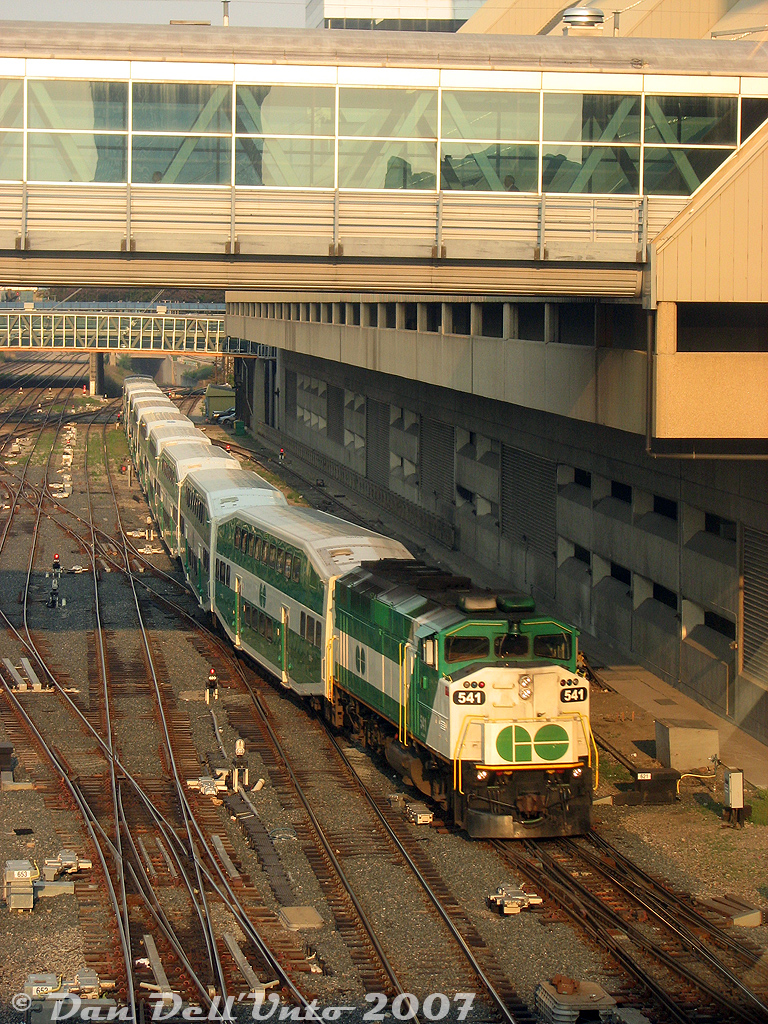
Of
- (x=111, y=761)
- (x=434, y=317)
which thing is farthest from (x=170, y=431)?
(x=111, y=761)

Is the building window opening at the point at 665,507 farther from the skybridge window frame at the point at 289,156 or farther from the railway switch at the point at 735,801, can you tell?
the skybridge window frame at the point at 289,156

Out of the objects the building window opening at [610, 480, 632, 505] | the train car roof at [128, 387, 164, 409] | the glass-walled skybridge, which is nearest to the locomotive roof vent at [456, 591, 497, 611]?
the glass-walled skybridge

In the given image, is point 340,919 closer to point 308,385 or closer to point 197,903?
point 197,903

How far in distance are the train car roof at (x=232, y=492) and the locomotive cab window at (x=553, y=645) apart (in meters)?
12.3

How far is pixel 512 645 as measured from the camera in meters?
16.5

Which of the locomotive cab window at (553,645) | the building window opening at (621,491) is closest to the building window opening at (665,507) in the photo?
the building window opening at (621,491)

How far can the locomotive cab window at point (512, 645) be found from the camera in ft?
54.1

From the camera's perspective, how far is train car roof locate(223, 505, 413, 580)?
21500 mm

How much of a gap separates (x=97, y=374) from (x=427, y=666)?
87.4 metres

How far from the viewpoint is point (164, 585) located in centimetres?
3591

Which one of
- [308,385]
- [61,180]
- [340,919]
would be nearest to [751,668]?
[340,919]

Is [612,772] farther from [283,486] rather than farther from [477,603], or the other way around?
[283,486]

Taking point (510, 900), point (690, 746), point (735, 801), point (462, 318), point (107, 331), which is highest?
point (107, 331)

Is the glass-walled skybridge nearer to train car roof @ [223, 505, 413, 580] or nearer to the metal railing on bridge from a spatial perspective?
train car roof @ [223, 505, 413, 580]
